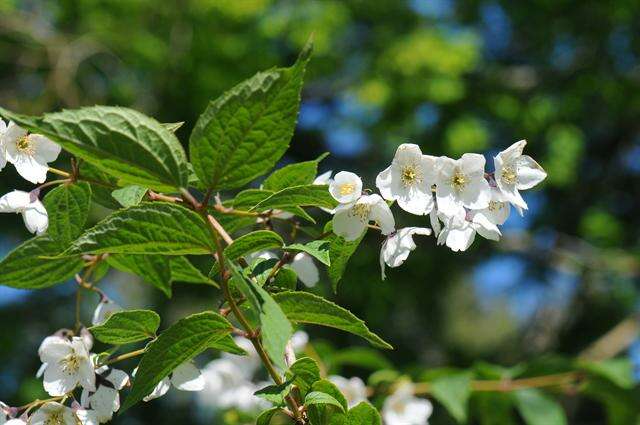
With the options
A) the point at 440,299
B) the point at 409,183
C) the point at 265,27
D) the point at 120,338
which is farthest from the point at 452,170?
the point at 440,299

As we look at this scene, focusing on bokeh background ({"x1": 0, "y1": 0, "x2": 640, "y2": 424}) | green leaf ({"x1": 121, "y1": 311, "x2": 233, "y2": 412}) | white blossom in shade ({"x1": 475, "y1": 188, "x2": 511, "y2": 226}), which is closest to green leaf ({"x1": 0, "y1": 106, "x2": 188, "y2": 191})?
green leaf ({"x1": 121, "y1": 311, "x2": 233, "y2": 412})

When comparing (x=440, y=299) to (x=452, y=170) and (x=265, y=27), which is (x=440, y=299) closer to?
(x=265, y=27)

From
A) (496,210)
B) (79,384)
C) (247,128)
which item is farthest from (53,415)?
(496,210)

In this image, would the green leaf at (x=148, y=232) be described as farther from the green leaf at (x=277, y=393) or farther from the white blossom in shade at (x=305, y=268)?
the white blossom in shade at (x=305, y=268)

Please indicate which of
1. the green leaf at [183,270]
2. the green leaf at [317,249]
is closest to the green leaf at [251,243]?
the green leaf at [317,249]

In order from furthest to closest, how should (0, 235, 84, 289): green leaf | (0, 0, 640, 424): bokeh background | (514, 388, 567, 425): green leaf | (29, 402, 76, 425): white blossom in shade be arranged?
(0, 0, 640, 424): bokeh background
(514, 388, 567, 425): green leaf
(0, 235, 84, 289): green leaf
(29, 402, 76, 425): white blossom in shade

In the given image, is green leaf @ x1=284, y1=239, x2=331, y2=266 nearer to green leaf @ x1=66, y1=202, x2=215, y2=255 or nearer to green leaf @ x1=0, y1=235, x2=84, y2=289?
green leaf @ x1=66, y1=202, x2=215, y2=255
